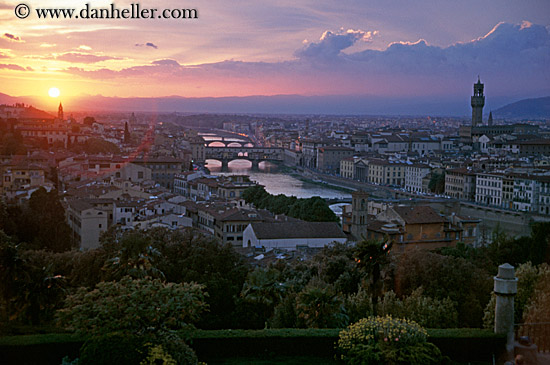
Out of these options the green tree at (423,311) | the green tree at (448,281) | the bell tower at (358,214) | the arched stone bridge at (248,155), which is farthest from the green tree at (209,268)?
the arched stone bridge at (248,155)

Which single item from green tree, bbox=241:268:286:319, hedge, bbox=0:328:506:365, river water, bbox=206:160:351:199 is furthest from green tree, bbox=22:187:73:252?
river water, bbox=206:160:351:199

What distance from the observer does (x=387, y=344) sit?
3062 mm

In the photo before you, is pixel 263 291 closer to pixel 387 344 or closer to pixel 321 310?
pixel 321 310

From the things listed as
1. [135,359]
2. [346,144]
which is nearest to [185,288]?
[135,359]

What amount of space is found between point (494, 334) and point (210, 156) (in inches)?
1362

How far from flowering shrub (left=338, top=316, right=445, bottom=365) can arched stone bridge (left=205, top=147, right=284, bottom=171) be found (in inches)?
1248

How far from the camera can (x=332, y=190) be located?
1050 inches

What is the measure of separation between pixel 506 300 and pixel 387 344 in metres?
0.65

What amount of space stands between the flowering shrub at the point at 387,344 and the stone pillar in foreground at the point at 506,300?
1.19ft

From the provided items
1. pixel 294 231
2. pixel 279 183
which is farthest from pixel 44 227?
pixel 279 183

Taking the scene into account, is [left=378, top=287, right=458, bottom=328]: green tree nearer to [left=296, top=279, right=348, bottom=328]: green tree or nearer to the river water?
[left=296, top=279, right=348, bottom=328]: green tree

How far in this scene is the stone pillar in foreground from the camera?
3.16 meters

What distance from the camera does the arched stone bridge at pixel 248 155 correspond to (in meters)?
36.2

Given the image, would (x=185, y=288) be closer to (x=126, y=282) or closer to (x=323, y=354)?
(x=126, y=282)
